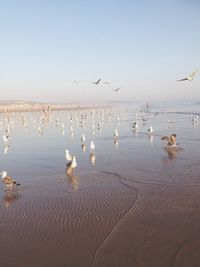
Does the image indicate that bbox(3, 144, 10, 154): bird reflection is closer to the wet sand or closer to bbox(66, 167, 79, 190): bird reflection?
bbox(66, 167, 79, 190): bird reflection

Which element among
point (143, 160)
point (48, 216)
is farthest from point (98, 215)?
point (143, 160)

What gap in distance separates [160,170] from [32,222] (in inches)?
300

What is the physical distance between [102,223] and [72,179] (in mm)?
5594

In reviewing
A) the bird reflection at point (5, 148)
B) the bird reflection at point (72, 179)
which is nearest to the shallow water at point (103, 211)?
the bird reflection at point (72, 179)

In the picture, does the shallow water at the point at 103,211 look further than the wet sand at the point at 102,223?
Yes

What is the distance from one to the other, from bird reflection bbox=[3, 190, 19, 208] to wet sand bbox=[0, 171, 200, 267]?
0.01 metres

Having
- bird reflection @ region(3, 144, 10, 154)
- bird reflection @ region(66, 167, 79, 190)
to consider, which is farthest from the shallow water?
bird reflection @ region(3, 144, 10, 154)

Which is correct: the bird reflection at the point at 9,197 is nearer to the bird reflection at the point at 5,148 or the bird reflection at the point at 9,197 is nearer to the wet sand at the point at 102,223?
the wet sand at the point at 102,223

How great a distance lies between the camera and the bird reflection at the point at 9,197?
13.2 metres

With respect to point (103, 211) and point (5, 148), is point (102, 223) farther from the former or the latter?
point (5, 148)

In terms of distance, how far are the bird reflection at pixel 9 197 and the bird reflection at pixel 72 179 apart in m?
2.23

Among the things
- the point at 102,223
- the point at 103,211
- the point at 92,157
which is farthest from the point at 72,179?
the point at 102,223

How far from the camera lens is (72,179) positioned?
16.4m

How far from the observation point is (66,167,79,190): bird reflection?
50.3 feet
